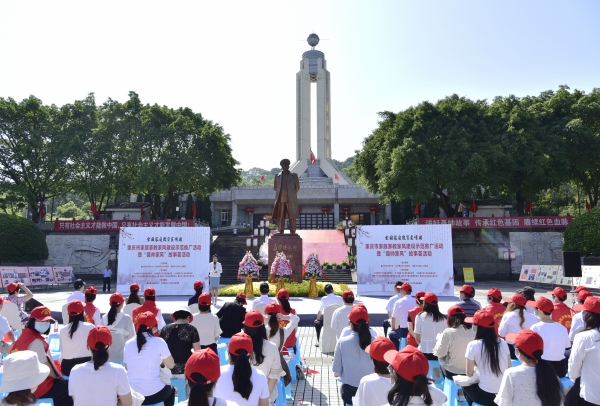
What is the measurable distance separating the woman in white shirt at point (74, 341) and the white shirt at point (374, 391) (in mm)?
2829

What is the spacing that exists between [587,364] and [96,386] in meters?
3.60

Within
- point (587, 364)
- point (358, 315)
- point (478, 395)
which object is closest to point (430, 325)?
point (478, 395)

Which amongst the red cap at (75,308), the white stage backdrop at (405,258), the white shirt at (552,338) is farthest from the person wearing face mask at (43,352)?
the white stage backdrop at (405,258)

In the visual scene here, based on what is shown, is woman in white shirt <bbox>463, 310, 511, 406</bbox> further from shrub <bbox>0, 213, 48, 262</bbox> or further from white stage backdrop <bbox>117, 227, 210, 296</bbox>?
shrub <bbox>0, 213, 48, 262</bbox>

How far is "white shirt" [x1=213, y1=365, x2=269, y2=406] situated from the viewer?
9.66 feet

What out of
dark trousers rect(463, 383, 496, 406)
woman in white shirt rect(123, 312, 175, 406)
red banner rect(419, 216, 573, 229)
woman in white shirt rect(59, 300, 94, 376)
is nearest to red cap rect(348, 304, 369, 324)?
dark trousers rect(463, 383, 496, 406)

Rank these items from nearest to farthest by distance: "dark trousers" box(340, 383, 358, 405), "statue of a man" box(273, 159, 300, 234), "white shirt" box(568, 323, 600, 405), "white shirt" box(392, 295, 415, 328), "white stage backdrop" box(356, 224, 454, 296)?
1. "white shirt" box(568, 323, 600, 405)
2. "dark trousers" box(340, 383, 358, 405)
3. "white shirt" box(392, 295, 415, 328)
4. "white stage backdrop" box(356, 224, 454, 296)
5. "statue of a man" box(273, 159, 300, 234)

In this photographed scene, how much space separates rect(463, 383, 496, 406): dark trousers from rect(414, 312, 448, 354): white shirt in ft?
3.36

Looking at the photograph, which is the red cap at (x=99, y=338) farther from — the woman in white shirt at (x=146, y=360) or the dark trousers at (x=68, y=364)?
the dark trousers at (x=68, y=364)

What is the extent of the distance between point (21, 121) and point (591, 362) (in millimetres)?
27218

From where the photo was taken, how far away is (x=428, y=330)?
198 inches

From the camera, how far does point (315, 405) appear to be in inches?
212

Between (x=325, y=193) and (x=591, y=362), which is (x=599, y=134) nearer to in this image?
(x=325, y=193)

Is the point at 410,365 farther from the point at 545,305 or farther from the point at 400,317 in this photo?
the point at 400,317
